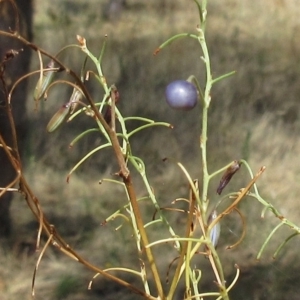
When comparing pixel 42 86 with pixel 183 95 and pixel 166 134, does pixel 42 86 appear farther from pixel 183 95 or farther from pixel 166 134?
pixel 166 134

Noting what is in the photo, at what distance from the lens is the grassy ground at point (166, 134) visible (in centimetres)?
121

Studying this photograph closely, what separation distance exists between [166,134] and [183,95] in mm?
1151

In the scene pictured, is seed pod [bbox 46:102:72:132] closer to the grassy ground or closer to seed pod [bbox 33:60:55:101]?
seed pod [bbox 33:60:55:101]

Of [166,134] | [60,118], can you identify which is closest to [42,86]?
[60,118]

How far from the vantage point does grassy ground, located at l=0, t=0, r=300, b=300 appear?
3.97 ft

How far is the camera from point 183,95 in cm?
45

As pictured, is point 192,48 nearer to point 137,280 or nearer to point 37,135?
point 37,135

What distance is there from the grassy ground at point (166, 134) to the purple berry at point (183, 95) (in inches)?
28.2

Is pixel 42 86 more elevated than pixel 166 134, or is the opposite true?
pixel 42 86

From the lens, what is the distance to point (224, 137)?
5.22 ft

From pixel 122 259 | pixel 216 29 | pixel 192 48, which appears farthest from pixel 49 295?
pixel 216 29

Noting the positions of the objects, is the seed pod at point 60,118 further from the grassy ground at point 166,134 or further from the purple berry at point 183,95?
the grassy ground at point 166,134

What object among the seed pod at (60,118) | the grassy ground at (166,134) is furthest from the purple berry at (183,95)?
the grassy ground at (166,134)

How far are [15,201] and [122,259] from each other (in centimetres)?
27
